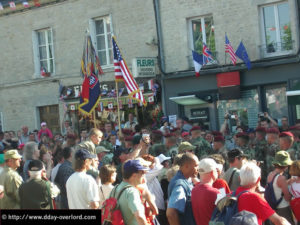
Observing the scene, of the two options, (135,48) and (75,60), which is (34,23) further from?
(135,48)

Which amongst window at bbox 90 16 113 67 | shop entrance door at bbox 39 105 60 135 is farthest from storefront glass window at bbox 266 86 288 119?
shop entrance door at bbox 39 105 60 135

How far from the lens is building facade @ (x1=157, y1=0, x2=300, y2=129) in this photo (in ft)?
52.3

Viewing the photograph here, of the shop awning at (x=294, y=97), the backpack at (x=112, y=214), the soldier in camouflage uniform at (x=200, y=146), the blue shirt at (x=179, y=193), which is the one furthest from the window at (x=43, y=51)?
the backpack at (x=112, y=214)

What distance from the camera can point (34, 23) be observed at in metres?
21.8

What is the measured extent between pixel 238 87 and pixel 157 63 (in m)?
3.20

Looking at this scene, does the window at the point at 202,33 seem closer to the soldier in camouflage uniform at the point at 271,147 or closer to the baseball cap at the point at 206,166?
the soldier in camouflage uniform at the point at 271,147

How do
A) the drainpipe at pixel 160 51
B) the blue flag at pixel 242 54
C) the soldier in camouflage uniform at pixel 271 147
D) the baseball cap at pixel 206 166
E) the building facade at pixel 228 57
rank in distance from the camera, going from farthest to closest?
the drainpipe at pixel 160 51
the building facade at pixel 228 57
the blue flag at pixel 242 54
the soldier in camouflage uniform at pixel 271 147
the baseball cap at pixel 206 166

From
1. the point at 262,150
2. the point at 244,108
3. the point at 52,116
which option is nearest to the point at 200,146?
the point at 262,150

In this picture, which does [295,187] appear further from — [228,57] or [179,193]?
[228,57]

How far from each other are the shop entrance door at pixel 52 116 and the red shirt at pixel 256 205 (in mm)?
16864

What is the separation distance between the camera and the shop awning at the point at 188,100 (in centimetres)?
1714

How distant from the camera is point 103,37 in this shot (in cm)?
2023

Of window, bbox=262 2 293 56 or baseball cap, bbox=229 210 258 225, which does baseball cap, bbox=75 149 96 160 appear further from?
window, bbox=262 2 293 56

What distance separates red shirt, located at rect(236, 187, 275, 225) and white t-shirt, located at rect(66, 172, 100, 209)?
184 cm
